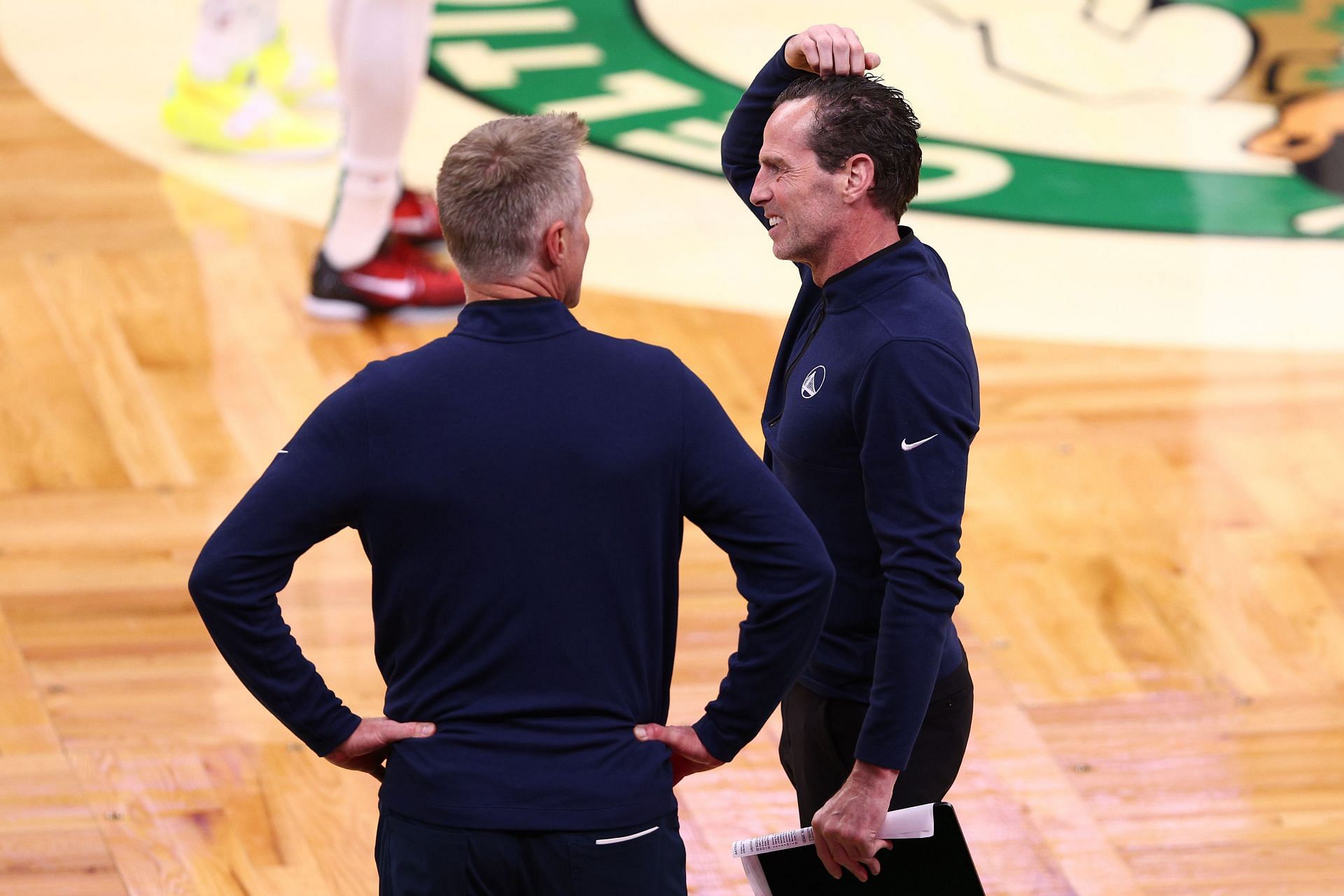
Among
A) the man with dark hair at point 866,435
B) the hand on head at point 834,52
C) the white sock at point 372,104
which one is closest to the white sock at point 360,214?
the white sock at point 372,104

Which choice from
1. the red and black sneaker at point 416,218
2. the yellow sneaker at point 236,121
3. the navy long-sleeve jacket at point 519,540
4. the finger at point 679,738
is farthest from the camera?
the yellow sneaker at point 236,121

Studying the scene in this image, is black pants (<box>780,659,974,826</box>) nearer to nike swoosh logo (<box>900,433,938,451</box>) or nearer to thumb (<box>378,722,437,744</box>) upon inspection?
nike swoosh logo (<box>900,433,938,451</box>)

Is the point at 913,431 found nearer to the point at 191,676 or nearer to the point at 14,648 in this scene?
the point at 191,676

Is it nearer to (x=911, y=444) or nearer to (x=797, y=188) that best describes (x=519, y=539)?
(x=911, y=444)

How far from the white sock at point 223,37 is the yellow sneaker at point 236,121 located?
2 centimetres

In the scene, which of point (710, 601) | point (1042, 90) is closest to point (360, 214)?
point (710, 601)

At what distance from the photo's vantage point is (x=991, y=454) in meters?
3.47

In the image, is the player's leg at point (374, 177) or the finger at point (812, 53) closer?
the finger at point (812, 53)

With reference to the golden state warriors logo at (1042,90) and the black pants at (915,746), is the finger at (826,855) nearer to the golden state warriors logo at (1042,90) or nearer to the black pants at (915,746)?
the black pants at (915,746)

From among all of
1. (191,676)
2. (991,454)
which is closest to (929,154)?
(991,454)

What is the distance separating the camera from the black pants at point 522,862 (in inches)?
58.6

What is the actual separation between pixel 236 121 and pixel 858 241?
10.6ft

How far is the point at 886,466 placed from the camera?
64.9 inches

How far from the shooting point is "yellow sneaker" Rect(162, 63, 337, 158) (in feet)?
15.4
